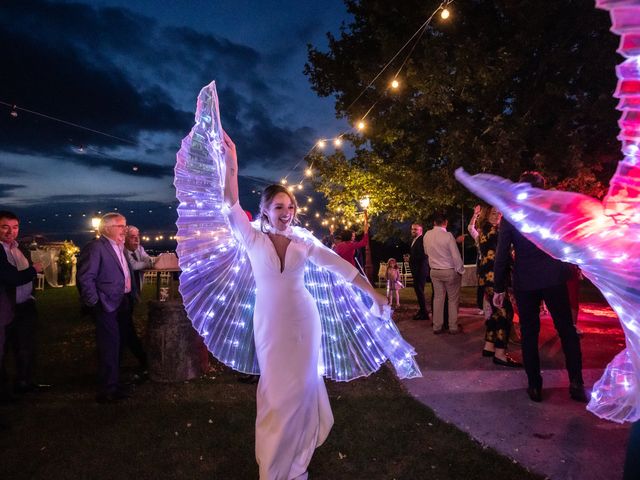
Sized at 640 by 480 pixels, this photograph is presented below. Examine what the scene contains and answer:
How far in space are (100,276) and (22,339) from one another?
4.32 feet

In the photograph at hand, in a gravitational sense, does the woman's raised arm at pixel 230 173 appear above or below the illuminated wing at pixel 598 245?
above

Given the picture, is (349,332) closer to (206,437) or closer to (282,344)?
(282,344)

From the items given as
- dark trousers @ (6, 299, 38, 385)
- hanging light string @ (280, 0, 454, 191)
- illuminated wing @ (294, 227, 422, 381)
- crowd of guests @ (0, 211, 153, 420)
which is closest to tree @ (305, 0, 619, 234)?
hanging light string @ (280, 0, 454, 191)

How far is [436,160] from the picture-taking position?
14305mm

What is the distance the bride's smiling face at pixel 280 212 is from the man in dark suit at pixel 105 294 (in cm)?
250

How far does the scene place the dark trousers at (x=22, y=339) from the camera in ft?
15.8

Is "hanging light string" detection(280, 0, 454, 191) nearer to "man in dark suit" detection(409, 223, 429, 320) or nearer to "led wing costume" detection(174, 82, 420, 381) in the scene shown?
"man in dark suit" detection(409, 223, 429, 320)

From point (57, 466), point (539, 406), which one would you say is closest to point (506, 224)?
point (539, 406)

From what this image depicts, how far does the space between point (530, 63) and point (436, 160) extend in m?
3.85

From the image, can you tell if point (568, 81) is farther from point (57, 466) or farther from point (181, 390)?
point (57, 466)

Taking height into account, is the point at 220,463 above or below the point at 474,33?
below

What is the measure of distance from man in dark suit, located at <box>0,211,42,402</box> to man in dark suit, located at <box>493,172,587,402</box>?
483cm

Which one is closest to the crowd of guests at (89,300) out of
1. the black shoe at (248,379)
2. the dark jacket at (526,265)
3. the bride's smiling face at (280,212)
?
the black shoe at (248,379)

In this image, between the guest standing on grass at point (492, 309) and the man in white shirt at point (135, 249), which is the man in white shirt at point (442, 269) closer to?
the guest standing on grass at point (492, 309)
